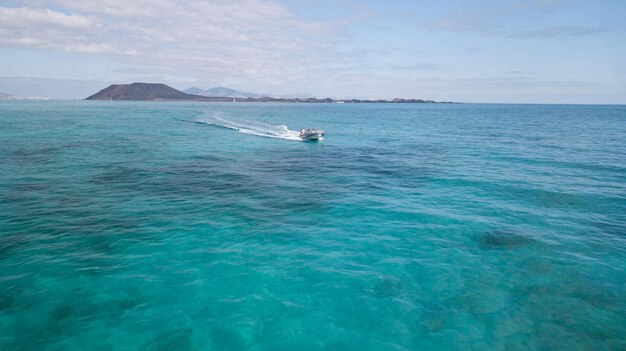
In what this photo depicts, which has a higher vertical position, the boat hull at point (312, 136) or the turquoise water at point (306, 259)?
the boat hull at point (312, 136)

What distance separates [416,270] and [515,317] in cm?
440

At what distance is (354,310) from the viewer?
553 inches

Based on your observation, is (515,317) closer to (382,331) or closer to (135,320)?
(382,331)

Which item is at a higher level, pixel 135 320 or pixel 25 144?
pixel 25 144

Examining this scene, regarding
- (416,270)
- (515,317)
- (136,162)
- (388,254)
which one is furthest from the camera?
(136,162)

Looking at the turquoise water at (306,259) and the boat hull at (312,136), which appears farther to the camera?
the boat hull at (312,136)

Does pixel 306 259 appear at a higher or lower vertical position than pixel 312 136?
→ lower

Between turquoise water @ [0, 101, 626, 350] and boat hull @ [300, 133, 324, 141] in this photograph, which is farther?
boat hull @ [300, 133, 324, 141]

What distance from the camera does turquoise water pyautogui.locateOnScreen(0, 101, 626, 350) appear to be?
12.8m

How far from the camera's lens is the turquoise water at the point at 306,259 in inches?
504

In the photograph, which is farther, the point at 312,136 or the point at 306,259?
the point at 312,136

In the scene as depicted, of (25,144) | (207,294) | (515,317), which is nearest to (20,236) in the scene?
(207,294)

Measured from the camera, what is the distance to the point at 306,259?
17.8 m

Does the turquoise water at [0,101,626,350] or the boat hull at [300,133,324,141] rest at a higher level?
the boat hull at [300,133,324,141]
